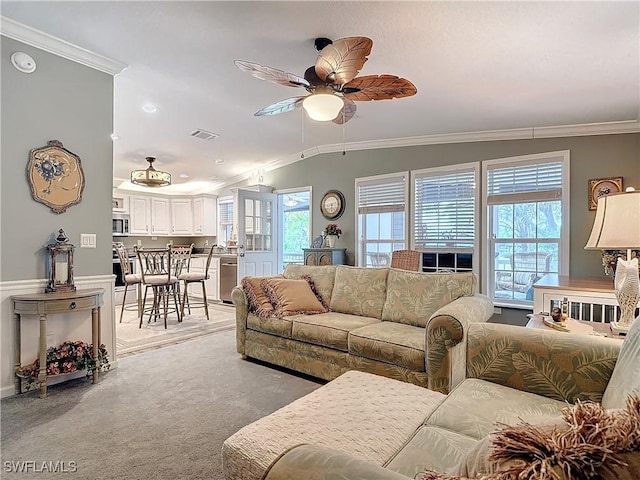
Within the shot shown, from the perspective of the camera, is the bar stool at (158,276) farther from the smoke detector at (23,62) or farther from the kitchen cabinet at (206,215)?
the kitchen cabinet at (206,215)

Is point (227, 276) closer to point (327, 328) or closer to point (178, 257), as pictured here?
point (178, 257)

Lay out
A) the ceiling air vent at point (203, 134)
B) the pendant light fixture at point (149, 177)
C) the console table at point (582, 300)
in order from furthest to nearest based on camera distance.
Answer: the pendant light fixture at point (149, 177) < the ceiling air vent at point (203, 134) < the console table at point (582, 300)

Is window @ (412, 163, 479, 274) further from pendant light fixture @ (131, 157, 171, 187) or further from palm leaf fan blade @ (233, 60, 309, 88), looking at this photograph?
pendant light fixture @ (131, 157, 171, 187)

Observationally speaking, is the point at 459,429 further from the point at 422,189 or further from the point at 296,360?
the point at 422,189

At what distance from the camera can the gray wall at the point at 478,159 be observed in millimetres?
3734

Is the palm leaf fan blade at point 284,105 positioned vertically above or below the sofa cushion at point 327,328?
above

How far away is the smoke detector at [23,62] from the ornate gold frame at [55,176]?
536mm

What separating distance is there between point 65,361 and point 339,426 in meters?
2.54

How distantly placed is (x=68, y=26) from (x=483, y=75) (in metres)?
3.27

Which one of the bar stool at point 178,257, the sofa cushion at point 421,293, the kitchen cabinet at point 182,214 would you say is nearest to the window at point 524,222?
the sofa cushion at point 421,293

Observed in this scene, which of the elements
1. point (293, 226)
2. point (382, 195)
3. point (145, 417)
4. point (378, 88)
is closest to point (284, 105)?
point (378, 88)

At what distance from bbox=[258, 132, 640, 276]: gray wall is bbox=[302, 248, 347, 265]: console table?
149mm

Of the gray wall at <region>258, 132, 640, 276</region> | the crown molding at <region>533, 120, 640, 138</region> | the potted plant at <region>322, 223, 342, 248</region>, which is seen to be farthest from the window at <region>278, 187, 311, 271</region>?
the crown molding at <region>533, 120, 640, 138</region>

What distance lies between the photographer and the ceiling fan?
7.13 ft
